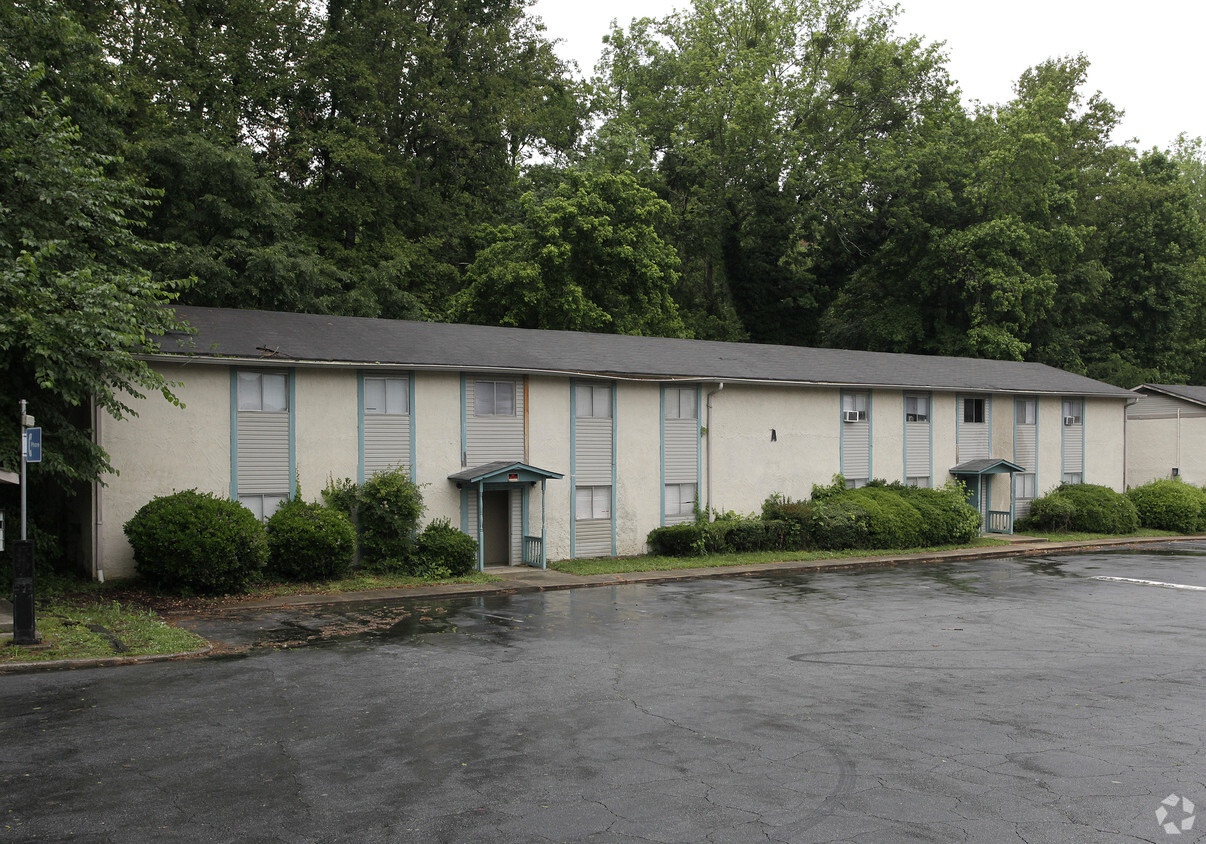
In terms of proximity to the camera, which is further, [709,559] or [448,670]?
[709,559]

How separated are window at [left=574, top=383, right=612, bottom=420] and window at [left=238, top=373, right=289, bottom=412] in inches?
306

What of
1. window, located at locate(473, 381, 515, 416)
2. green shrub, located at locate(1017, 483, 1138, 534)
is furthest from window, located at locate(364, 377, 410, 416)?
green shrub, located at locate(1017, 483, 1138, 534)

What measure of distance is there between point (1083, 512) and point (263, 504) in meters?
28.7

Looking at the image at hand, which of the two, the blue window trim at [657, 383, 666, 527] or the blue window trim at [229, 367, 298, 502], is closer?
the blue window trim at [229, 367, 298, 502]

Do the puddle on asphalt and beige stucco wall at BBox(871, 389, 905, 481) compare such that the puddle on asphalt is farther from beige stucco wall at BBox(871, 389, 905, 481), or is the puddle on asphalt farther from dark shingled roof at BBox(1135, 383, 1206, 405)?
dark shingled roof at BBox(1135, 383, 1206, 405)

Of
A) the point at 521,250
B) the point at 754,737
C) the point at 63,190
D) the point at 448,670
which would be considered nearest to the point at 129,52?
the point at 521,250

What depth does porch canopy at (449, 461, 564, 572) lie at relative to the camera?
23031mm

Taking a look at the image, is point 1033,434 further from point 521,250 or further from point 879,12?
point 879,12

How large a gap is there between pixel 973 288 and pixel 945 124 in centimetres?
985

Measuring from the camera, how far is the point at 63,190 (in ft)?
58.9

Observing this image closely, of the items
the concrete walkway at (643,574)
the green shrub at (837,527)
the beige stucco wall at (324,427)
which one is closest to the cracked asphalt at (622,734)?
the concrete walkway at (643,574)

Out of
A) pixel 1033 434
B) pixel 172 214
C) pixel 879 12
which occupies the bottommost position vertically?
pixel 1033 434

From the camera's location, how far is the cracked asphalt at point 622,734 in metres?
7.12

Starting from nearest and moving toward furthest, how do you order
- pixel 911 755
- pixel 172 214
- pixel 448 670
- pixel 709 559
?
pixel 911 755 → pixel 448 670 → pixel 709 559 → pixel 172 214
